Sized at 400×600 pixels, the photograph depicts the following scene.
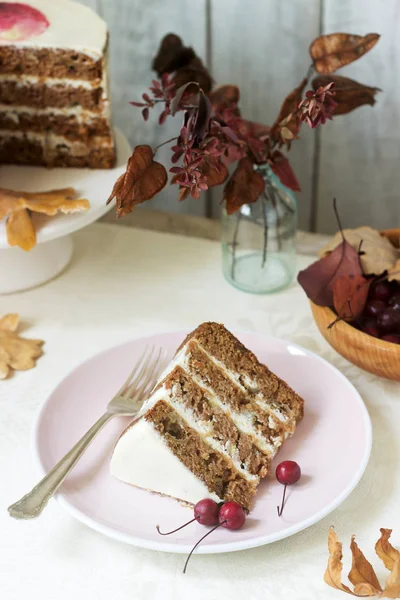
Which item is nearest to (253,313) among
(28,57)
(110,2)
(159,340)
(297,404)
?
(159,340)

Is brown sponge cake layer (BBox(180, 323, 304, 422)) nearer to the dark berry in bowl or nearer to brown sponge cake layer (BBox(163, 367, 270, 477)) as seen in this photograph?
brown sponge cake layer (BBox(163, 367, 270, 477))

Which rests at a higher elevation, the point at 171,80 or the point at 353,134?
the point at 171,80

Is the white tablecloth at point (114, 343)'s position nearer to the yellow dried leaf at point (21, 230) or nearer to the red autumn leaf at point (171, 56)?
the yellow dried leaf at point (21, 230)

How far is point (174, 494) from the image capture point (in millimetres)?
901

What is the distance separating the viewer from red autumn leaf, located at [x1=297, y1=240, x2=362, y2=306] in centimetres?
110

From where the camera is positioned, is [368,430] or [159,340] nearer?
[368,430]

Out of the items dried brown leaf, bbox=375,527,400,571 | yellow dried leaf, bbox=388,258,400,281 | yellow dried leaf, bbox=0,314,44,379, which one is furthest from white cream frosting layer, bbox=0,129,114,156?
dried brown leaf, bbox=375,527,400,571

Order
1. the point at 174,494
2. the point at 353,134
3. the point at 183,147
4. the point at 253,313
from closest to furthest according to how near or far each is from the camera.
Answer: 1. the point at 174,494
2. the point at 183,147
3. the point at 253,313
4. the point at 353,134

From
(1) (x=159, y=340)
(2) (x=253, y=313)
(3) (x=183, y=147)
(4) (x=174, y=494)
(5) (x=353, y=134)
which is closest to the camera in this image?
(4) (x=174, y=494)

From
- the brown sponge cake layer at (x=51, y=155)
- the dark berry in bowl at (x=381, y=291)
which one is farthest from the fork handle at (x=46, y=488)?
the brown sponge cake layer at (x=51, y=155)

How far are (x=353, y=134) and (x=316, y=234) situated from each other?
0.20 meters

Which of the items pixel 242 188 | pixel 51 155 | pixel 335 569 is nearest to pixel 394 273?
pixel 242 188

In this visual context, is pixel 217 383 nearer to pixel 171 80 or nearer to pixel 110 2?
pixel 171 80

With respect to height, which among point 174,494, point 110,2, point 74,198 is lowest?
point 174,494
